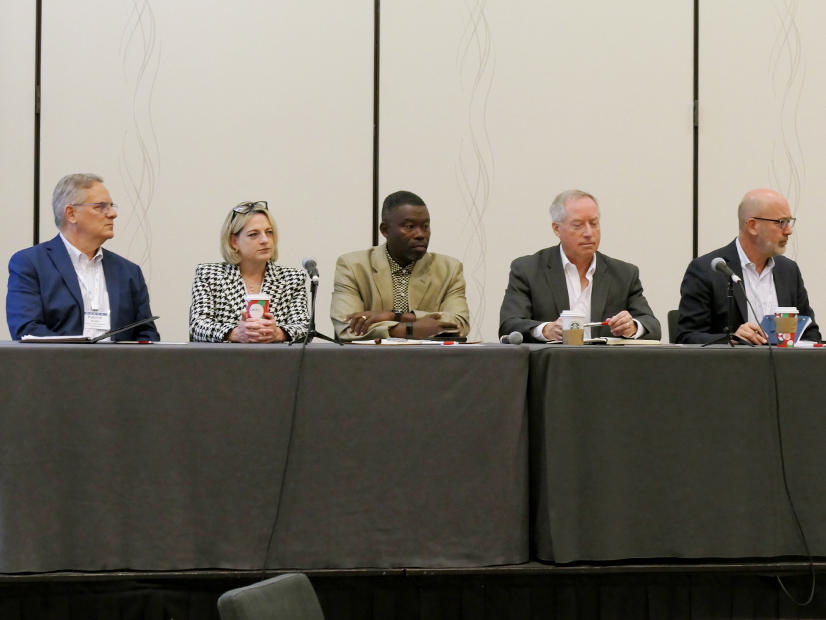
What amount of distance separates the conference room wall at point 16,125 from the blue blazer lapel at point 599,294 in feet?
8.55

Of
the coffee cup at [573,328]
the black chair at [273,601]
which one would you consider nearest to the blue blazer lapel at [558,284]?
the coffee cup at [573,328]

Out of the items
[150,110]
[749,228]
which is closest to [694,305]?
[749,228]

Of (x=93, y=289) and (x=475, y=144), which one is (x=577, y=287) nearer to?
(x=475, y=144)

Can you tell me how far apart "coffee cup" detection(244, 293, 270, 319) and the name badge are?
0.51m

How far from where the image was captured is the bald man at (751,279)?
133 inches

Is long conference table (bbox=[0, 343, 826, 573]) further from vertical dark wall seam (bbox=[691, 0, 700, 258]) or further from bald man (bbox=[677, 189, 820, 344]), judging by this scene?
vertical dark wall seam (bbox=[691, 0, 700, 258])

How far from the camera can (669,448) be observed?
2.29m

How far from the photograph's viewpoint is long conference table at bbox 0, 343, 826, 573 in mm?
2186

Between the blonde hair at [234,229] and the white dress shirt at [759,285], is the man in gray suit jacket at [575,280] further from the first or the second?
the blonde hair at [234,229]

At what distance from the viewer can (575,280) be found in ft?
11.7

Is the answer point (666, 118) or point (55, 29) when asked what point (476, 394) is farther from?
point (55, 29)

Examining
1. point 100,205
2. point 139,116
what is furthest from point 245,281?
point 139,116

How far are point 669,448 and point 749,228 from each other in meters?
1.51

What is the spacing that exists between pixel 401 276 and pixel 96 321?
47.4 inches
